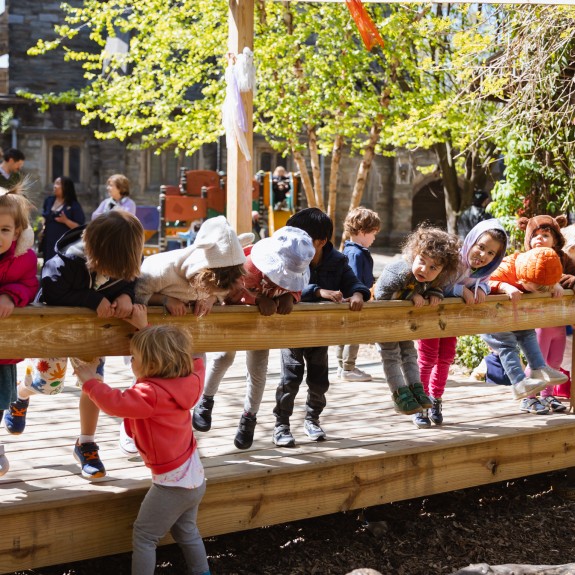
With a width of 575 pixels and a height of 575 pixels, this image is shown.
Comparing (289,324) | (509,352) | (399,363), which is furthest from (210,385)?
(509,352)

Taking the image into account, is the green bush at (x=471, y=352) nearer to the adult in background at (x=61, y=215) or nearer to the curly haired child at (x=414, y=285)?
the curly haired child at (x=414, y=285)

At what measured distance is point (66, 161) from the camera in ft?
96.5

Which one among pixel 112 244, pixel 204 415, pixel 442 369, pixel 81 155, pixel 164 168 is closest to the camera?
pixel 112 244

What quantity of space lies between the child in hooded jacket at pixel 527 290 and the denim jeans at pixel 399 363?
706mm

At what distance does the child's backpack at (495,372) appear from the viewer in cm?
701

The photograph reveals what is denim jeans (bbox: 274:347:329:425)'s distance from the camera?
15.5 feet

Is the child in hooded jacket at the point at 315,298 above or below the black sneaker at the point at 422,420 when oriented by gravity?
above

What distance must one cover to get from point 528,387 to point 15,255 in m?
3.28

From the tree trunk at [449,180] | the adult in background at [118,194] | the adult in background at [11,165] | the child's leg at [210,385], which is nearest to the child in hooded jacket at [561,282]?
the child's leg at [210,385]

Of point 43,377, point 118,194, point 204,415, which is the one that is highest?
point 118,194

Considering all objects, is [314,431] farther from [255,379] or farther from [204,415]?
[204,415]

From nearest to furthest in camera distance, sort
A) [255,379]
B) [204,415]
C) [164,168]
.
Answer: [255,379]
[204,415]
[164,168]

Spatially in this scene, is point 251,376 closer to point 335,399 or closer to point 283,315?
Answer: point 283,315

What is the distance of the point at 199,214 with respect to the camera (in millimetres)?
17766
